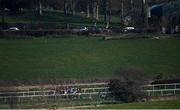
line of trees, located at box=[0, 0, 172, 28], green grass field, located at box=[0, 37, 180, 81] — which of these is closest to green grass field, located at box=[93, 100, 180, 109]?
green grass field, located at box=[0, 37, 180, 81]

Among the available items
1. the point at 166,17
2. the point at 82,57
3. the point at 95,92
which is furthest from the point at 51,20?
the point at 95,92

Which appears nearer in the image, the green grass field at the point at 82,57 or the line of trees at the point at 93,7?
the green grass field at the point at 82,57

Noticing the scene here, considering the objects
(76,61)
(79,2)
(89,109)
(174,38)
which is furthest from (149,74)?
(79,2)

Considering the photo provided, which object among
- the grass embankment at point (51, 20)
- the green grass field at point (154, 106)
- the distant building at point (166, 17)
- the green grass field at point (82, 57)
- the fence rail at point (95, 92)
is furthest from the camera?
the grass embankment at point (51, 20)

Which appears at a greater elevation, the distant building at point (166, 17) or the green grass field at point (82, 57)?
the distant building at point (166, 17)

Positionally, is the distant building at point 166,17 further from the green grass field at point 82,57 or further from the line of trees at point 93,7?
the green grass field at point 82,57

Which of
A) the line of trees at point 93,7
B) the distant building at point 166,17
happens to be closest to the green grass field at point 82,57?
the distant building at point 166,17

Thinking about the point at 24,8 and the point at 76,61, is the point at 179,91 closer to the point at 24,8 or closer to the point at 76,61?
the point at 76,61

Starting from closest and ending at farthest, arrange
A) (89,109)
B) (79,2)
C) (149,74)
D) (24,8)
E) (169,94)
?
(89,109)
(169,94)
(149,74)
(24,8)
(79,2)

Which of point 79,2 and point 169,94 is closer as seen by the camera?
point 169,94
